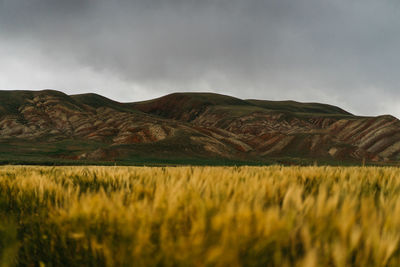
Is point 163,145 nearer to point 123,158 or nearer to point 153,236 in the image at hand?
point 123,158

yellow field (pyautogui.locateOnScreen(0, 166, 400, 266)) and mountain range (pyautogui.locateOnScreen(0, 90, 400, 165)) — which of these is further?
mountain range (pyautogui.locateOnScreen(0, 90, 400, 165))

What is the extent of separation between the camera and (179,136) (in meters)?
68.9

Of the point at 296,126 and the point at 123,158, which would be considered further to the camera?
the point at 296,126

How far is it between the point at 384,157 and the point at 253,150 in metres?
29.6

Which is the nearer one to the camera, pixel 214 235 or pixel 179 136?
pixel 214 235

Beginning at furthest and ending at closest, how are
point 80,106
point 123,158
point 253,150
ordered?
point 80,106, point 253,150, point 123,158

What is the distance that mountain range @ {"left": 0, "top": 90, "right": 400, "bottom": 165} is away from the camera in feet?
195

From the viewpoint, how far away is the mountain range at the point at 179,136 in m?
59.4

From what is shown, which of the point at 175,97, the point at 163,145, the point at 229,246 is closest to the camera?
the point at 229,246

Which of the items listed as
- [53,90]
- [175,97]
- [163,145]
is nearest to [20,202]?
[163,145]

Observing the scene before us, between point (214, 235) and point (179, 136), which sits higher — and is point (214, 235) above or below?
below

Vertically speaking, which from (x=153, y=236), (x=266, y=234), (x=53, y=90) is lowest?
(x=153, y=236)

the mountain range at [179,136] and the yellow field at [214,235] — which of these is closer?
the yellow field at [214,235]

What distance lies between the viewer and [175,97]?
16200 centimetres
